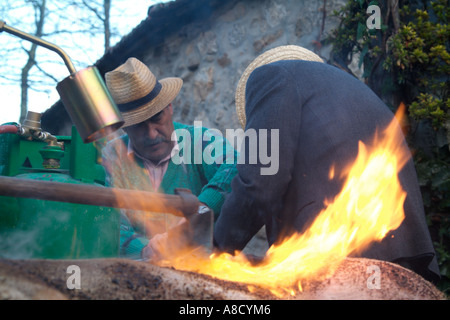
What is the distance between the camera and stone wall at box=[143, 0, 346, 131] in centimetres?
393

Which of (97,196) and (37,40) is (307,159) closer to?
(97,196)

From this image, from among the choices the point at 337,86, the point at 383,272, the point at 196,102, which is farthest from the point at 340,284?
the point at 196,102

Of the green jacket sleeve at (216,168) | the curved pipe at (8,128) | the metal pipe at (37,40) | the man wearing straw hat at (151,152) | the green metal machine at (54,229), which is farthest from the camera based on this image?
the man wearing straw hat at (151,152)

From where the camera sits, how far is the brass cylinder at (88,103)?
106 centimetres

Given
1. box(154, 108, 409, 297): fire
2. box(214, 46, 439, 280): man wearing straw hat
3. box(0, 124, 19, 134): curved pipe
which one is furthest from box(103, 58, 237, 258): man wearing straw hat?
box(154, 108, 409, 297): fire

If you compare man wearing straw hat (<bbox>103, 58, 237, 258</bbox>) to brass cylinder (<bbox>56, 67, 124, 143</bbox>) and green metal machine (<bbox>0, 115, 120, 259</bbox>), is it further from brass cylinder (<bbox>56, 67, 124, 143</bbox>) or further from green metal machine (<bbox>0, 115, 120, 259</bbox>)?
brass cylinder (<bbox>56, 67, 124, 143</bbox>)

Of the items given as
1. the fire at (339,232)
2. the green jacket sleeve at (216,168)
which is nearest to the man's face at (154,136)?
the green jacket sleeve at (216,168)

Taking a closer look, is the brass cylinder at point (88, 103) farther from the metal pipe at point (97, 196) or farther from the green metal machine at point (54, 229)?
the green metal machine at point (54, 229)

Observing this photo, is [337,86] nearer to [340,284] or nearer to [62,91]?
[340,284]

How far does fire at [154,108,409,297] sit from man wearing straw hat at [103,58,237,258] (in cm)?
96

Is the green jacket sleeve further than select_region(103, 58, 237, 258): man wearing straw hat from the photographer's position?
No

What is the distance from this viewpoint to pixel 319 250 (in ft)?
4.65

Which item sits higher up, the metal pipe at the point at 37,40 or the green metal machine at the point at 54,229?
the metal pipe at the point at 37,40

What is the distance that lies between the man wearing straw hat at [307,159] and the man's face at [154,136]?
983 mm
